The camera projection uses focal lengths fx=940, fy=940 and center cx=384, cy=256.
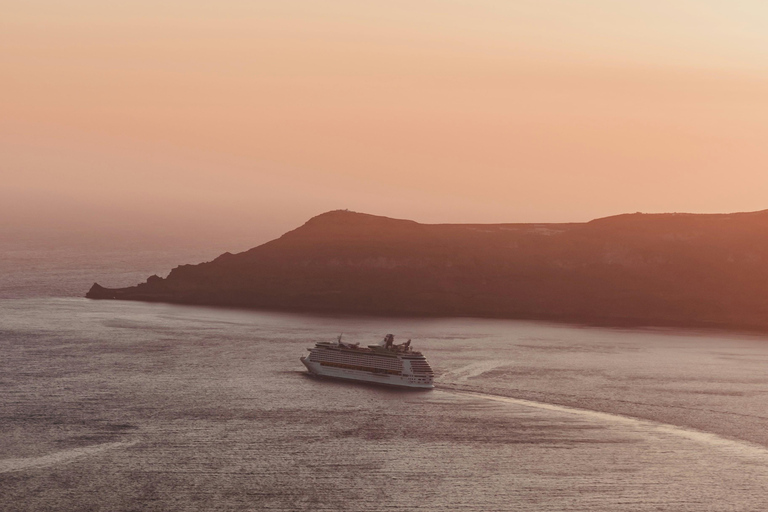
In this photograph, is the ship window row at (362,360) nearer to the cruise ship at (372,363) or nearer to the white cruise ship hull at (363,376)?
the cruise ship at (372,363)

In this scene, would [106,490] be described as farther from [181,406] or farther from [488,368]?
[488,368]

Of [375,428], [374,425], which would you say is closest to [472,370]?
[374,425]

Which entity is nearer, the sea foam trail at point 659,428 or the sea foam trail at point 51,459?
the sea foam trail at point 51,459

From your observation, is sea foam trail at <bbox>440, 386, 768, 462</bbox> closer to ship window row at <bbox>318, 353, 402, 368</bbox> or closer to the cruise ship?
the cruise ship

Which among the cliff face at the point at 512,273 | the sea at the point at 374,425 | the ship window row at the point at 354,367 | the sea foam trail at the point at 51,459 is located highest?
the cliff face at the point at 512,273

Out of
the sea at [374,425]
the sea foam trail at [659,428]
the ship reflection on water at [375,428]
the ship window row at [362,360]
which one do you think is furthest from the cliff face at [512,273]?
the sea foam trail at [659,428]

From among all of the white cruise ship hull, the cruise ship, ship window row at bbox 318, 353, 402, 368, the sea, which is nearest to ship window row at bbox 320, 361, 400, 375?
the cruise ship
